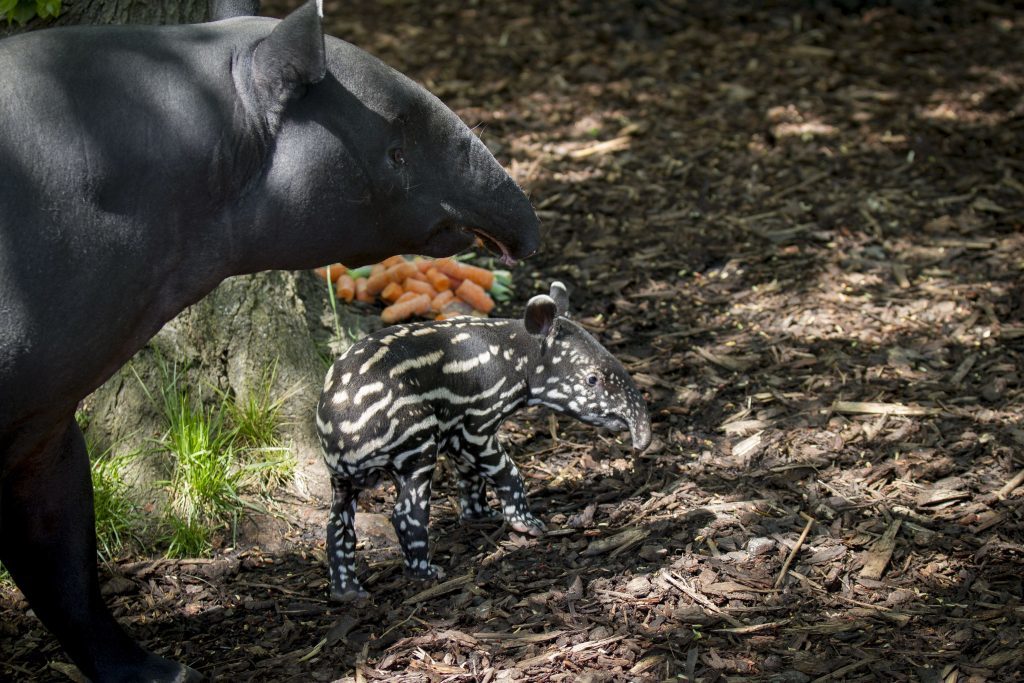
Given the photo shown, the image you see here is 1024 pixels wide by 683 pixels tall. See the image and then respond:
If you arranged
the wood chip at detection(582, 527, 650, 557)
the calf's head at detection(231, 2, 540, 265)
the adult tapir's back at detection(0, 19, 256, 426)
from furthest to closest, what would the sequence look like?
the wood chip at detection(582, 527, 650, 557) → the calf's head at detection(231, 2, 540, 265) → the adult tapir's back at detection(0, 19, 256, 426)

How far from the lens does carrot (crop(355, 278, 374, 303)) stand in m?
6.79

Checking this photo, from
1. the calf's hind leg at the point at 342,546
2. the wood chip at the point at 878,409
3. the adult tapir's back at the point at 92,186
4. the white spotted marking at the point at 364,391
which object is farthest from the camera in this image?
the wood chip at the point at 878,409

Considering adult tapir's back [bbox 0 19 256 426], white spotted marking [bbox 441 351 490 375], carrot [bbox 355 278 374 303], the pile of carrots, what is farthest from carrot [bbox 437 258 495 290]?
adult tapir's back [bbox 0 19 256 426]

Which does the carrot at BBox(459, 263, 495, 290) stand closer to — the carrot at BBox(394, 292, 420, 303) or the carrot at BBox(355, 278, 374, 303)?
the carrot at BBox(394, 292, 420, 303)

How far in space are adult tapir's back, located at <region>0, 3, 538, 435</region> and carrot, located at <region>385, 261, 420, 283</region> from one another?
10.5 feet

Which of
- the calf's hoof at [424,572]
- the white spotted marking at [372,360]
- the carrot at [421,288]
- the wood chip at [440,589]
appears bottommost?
the wood chip at [440,589]

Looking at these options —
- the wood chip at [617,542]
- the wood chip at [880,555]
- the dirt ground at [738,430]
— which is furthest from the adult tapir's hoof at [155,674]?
the wood chip at [880,555]

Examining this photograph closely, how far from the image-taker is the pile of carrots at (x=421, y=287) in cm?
649

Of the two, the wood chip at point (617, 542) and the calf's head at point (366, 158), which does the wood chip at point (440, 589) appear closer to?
the wood chip at point (617, 542)

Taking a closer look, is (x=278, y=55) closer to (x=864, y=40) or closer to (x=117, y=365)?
(x=117, y=365)

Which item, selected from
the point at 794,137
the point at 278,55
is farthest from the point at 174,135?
the point at 794,137

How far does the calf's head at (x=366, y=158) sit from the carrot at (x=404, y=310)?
269 centimetres

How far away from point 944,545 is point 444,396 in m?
2.06

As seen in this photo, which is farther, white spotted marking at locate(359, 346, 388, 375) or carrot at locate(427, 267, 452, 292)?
carrot at locate(427, 267, 452, 292)
